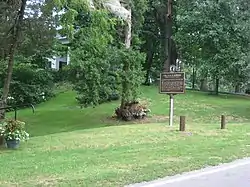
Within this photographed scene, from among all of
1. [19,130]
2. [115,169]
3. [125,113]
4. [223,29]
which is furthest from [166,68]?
[115,169]

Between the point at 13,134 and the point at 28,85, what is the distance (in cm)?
1797

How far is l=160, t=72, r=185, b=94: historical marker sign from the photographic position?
17.8 metres

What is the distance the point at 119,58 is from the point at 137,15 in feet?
25.2

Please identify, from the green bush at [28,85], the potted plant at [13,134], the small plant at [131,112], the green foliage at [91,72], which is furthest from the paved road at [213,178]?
the green bush at [28,85]

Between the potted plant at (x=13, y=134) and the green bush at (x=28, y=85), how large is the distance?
615 inches

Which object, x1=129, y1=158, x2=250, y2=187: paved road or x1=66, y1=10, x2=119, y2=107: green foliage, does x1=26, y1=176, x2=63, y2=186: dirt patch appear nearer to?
x1=129, y1=158, x2=250, y2=187: paved road

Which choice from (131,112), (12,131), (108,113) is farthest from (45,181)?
(108,113)

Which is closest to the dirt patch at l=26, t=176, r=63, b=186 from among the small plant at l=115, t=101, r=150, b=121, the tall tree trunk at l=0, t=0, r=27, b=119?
the tall tree trunk at l=0, t=0, r=27, b=119

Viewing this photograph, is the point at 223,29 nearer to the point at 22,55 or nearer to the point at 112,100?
the point at 112,100

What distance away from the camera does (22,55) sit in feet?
99.7

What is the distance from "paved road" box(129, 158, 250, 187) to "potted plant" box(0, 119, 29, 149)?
5923mm

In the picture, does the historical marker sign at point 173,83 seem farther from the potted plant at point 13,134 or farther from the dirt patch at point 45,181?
the dirt patch at point 45,181

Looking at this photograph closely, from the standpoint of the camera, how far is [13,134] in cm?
1314

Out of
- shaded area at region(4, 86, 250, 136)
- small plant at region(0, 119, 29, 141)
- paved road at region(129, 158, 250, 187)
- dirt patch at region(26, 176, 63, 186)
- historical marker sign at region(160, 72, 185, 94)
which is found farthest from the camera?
shaded area at region(4, 86, 250, 136)
